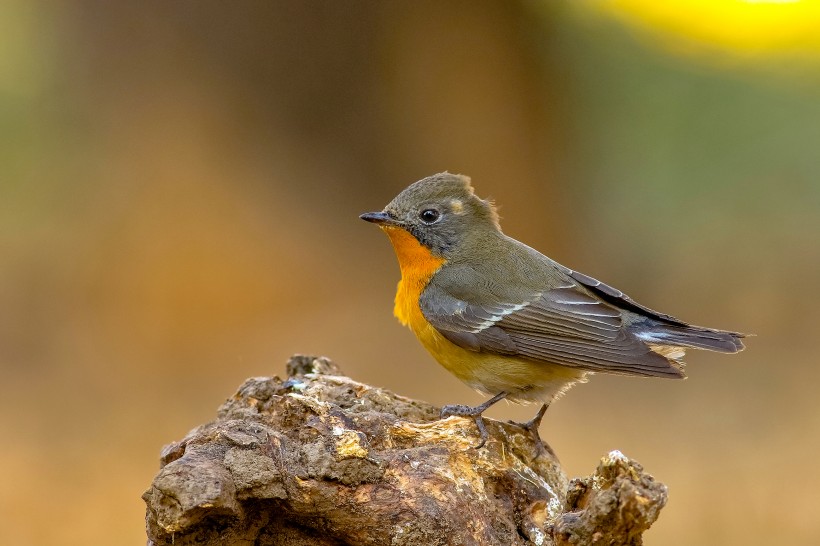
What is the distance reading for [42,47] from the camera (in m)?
12.1

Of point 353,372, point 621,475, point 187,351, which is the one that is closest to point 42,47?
point 187,351

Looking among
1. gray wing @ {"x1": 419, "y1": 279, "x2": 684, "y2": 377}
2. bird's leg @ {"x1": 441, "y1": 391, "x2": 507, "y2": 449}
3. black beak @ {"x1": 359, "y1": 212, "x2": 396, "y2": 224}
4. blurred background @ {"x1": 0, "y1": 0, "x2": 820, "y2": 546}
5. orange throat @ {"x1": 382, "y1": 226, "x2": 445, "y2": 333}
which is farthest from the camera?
blurred background @ {"x1": 0, "y1": 0, "x2": 820, "y2": 546}

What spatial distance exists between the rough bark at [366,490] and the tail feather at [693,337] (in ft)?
4.73

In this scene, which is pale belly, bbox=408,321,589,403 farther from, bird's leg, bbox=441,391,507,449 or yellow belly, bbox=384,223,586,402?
bird's leg, bbox=441,391,507,449

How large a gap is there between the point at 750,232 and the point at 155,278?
7.85 m

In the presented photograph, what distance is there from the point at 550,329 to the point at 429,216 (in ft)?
3.39

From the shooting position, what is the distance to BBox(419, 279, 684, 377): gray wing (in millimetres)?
4941

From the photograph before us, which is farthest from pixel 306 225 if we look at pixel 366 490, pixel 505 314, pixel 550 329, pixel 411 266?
pixel 366 490

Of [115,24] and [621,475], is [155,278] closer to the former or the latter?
[115,24]

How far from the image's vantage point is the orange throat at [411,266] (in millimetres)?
5637

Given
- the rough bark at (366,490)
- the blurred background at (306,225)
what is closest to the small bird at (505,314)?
the rough bark at (366,490)

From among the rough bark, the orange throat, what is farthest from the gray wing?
the rough bark

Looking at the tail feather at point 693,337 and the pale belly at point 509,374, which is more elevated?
the tail feather at point 693,337

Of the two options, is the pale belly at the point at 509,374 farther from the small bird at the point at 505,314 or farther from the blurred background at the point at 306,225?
the blurred background at the point at 306,225
